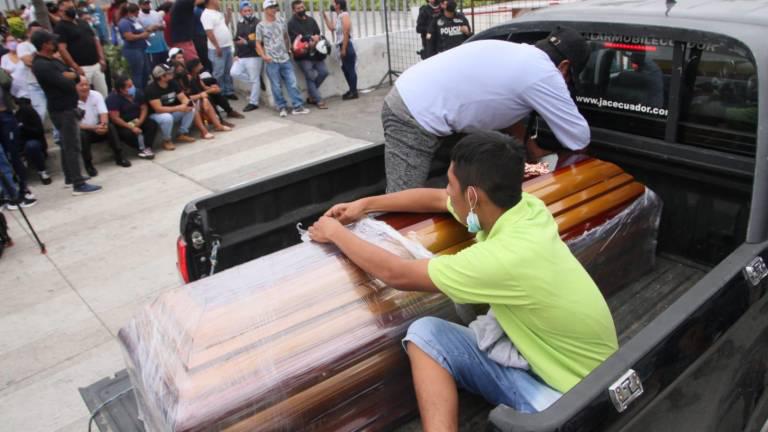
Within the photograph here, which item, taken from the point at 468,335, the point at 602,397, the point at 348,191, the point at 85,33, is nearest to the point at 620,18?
the point at 348,191

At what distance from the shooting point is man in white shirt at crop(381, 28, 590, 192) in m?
2.80

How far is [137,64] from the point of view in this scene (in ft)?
30.6

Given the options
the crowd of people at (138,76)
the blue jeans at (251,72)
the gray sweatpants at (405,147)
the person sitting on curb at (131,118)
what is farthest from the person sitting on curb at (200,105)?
the gray sweatpants at (405,147)

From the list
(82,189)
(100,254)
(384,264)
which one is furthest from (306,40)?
(384,264)

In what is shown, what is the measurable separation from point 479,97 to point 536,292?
127cm

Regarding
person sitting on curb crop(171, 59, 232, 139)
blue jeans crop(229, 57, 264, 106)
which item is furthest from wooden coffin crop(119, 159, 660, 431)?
blue jeans crop(229, 57, 264, 106)

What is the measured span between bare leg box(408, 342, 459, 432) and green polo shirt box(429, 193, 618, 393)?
0.24m

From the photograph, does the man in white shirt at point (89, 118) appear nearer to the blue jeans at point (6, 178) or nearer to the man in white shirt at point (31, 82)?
the man in white shirt at point (31, 82)

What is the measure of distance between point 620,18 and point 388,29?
26.6 ft

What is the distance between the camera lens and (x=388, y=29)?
422 inches

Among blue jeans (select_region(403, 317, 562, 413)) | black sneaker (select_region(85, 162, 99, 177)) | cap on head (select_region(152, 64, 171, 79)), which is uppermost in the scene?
cap on head (select_region(152, 64, 171, 79))

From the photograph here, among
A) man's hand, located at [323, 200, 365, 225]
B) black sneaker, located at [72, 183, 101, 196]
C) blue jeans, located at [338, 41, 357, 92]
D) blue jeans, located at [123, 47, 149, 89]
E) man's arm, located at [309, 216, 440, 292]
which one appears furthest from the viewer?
blue jeans, located at [338, 41, 357, 92]

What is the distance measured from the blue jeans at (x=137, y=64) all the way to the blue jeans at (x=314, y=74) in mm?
2392

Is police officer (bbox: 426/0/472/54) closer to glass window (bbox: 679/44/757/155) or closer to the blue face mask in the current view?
glass window (bbox: 679/44/757/155)
